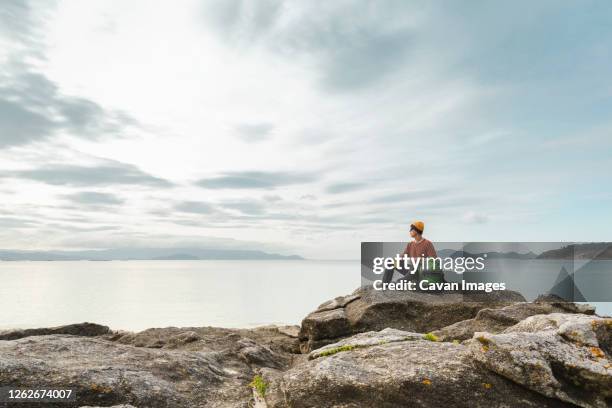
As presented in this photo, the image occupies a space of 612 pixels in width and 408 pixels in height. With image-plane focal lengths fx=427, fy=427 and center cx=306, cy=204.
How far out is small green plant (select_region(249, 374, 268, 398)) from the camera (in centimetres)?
1152

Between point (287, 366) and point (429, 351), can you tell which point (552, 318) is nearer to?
point (429, 351)

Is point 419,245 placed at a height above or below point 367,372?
above

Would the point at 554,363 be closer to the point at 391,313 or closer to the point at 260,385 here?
the point at 260,385

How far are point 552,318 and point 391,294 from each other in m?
12.7

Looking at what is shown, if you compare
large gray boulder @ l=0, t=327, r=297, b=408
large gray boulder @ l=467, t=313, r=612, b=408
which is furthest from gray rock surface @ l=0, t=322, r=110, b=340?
large gray boulder @ l=467, t=313, r=612, b=408

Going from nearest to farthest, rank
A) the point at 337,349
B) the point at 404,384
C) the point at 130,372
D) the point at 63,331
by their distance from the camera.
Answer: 1. the point at 404,384
2. the point at 130,372
3. the point at 337,349
4. the point at 63,331

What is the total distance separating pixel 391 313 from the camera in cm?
2384

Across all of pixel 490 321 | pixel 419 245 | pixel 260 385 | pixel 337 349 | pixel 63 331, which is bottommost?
pixel 63 331

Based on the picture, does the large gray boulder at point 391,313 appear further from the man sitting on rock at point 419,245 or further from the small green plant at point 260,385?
the small green plant at point 260,385

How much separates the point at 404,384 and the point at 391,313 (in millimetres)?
14632

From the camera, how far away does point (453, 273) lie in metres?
26.0

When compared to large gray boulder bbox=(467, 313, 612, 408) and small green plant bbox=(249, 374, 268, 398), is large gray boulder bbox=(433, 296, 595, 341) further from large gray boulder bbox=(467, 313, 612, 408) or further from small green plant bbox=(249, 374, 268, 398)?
small green plant bbox=(249, 374, 268, 398)

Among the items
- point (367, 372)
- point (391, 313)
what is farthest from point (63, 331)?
point (367, 372)

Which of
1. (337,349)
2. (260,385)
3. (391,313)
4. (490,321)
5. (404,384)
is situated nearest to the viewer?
(404,384)
